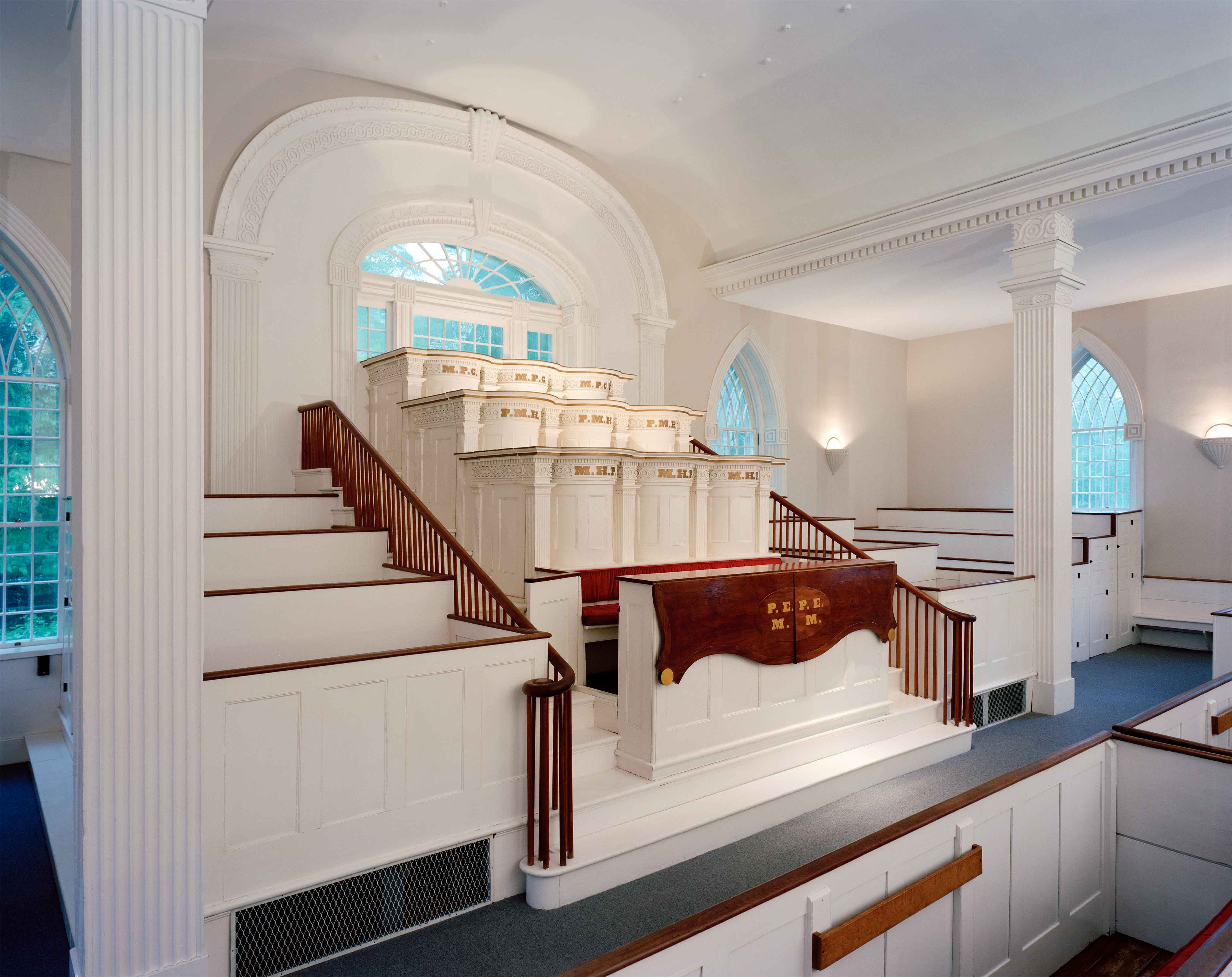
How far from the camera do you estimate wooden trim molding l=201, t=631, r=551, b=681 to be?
131 inches

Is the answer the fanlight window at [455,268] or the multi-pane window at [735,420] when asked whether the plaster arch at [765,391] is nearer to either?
the multi-pane window at [735,420]

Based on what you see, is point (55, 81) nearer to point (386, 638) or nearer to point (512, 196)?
point (512, 196)

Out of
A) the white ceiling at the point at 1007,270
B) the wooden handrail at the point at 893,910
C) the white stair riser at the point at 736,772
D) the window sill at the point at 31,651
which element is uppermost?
the white ceiling at the point at 1007,270

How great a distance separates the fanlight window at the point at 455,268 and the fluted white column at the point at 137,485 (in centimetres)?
547

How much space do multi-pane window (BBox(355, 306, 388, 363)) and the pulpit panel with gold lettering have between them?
477 cm

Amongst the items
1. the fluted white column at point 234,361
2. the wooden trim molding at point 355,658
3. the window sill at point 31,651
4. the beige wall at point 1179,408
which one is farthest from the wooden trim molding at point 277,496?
the beige wall at point 1179,408

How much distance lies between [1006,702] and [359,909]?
5719 millimetres

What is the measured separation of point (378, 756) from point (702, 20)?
238 inches

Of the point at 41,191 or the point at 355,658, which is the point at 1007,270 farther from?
the point at 41,191

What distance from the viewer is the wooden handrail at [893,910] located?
244 cm

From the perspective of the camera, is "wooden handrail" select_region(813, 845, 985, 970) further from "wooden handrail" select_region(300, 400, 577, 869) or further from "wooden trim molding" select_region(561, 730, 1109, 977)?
"wooden handrail" select_region(300, 400, 577, 869)

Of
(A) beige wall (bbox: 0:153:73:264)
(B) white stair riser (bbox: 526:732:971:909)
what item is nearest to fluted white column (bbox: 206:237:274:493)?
(A) beige wall (bbox: 0:153:73:264)

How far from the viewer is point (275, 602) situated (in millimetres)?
4402

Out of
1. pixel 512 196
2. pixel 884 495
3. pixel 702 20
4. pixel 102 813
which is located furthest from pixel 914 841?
pixel 884 495
